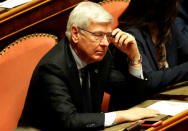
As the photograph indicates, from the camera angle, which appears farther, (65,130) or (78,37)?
(78,37)

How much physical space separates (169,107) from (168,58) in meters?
0.68

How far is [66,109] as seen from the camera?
1390 mm

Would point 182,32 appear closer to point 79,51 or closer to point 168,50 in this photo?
point 168,50

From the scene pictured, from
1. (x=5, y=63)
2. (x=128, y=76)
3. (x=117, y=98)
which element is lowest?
(x=117, y=98)

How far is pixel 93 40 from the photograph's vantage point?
150 cm

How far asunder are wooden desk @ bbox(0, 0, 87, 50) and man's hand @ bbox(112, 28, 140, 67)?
1.70 feet

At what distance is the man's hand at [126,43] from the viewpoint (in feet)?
5.42

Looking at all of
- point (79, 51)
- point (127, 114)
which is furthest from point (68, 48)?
point (127, 114)

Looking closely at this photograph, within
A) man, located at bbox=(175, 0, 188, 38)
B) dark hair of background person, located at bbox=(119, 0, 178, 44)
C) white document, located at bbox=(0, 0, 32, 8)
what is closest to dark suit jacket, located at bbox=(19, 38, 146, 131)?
dark hair of background person, located at bbox=(119, 0, 178, 44)

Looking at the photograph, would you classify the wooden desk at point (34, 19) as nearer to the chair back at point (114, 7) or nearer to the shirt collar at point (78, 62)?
the chair back at point (114, 7)

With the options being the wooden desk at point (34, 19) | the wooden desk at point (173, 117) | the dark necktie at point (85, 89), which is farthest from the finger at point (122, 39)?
the wooden desk at point (34, 19)

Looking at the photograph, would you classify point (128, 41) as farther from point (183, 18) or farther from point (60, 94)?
point (183, 18)

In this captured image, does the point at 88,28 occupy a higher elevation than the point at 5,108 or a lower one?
higher

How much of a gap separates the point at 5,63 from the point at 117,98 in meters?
0.65
